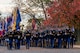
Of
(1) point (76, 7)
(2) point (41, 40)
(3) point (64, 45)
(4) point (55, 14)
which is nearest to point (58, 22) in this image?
(4) point (55, 14)

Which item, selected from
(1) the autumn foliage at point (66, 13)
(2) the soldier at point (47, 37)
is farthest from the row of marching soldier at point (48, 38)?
A: (1) the autumn foliage at point (66, 13)

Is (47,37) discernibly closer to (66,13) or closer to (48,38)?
(48,38)

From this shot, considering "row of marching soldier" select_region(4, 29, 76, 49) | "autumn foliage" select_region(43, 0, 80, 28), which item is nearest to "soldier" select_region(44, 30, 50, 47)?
"row of marching soldier" select_region(4, 29, 76, 49)

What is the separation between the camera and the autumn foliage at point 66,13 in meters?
41.9

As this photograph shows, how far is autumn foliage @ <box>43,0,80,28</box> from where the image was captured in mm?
41906

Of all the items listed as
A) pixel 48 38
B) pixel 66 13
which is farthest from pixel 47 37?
pixel 66 13

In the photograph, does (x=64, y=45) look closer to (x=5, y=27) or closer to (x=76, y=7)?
(x=76, y=7)

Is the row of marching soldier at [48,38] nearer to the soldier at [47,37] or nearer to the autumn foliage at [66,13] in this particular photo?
the soldier at [47,37]

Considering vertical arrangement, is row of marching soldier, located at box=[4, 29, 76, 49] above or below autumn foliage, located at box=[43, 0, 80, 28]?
below

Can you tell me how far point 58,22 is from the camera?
4447 cm

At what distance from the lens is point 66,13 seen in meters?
43.2

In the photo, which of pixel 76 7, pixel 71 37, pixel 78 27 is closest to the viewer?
pixel 71 37

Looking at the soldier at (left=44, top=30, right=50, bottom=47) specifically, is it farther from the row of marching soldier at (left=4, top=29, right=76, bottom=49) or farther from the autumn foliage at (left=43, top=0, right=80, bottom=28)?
the autumn foliage at (left=43, top=0, right=80, bottom=28)

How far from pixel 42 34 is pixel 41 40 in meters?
1.37
